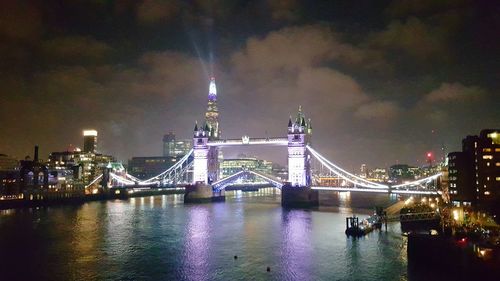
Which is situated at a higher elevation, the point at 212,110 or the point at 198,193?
the point at 212,110

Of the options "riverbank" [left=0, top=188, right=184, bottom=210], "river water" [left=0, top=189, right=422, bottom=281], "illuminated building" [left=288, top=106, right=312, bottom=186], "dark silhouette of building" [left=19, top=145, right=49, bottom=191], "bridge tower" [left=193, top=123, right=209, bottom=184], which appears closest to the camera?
"river water" [left=0, top=189, right=422, bottom=281]

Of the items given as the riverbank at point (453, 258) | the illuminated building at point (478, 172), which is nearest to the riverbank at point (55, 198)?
the riverbank at point (453, 258)

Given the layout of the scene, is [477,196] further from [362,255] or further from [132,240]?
[132,240]

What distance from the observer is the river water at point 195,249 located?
34.2 meters

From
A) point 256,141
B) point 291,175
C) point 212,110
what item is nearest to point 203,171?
point 256,141

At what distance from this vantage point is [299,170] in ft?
287

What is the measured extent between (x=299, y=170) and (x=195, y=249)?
154ft

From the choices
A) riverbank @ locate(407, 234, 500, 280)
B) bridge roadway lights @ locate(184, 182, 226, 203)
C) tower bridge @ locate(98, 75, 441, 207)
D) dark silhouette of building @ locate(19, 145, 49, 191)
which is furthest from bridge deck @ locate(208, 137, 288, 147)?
riverbank @ locate(407, 234, 500, 280)

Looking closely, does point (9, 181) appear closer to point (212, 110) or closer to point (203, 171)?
point (203, 171)

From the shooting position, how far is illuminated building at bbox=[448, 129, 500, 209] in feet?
188

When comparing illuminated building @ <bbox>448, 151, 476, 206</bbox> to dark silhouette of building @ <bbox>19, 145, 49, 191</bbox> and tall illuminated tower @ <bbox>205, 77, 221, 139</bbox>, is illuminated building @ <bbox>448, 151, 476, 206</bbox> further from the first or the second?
tall illuminated tower @ <bbox>205, 77, 221, 139</bbox>

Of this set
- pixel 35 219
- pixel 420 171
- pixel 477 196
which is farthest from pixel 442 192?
pixel 420 171

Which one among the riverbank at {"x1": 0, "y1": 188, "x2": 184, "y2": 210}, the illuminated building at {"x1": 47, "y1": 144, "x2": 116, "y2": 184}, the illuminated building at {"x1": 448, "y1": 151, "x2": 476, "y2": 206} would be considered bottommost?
the riverbank at {"x1": 0, "y1": 188, "x2": 184, "y2": 210}

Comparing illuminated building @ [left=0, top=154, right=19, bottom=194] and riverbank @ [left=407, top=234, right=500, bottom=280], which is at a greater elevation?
illuminated building @ [left=0, top=154, right=19, bottom=194]
